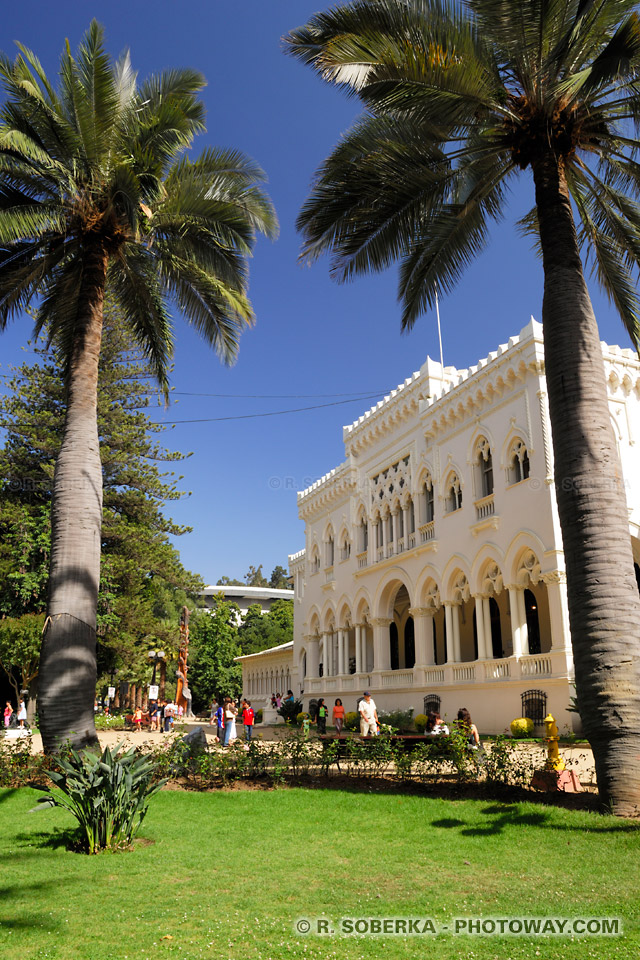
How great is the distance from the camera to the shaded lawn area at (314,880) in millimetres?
4793

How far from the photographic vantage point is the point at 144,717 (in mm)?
30141

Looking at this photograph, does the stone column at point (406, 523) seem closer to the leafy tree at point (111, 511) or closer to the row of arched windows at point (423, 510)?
the row of arched windows at point (423, 510)

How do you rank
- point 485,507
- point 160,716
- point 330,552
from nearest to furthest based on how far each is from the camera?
point 485,507
point 160,716
point 330,552

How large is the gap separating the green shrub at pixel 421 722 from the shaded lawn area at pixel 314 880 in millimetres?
13294

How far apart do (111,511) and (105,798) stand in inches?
1063

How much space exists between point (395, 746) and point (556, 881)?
599 centimetres

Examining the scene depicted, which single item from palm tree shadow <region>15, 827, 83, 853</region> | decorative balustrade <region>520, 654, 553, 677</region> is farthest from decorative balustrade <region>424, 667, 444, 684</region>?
palm tree shadow <region>15, 827, 83, 853</region>

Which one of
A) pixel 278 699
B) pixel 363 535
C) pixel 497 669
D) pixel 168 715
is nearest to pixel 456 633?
pixel 497 669

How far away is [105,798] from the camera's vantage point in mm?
7629

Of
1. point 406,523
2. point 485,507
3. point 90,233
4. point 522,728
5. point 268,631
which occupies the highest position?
point 90,233

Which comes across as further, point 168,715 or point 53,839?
point 168,715

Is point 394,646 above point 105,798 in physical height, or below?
above

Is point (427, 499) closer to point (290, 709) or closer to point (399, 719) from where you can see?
point (399, 719)

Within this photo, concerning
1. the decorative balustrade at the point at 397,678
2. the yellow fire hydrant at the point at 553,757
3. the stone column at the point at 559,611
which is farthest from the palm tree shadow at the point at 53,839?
the decorative balustrade at the point at 397,678
